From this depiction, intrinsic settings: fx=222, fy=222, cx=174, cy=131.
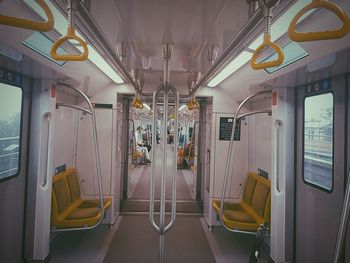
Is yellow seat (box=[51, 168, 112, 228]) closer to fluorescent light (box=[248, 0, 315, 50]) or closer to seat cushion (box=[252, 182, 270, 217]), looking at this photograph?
seat cushion (box=[252, 182, 270, 217])

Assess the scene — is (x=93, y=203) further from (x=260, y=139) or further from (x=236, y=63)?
(x=236, y=63)

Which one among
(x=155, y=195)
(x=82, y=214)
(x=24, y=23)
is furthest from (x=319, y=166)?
(x=155, y=195)

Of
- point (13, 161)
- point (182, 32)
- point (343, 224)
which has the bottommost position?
point (343, 224)

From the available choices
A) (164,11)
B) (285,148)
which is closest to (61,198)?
(164,11)

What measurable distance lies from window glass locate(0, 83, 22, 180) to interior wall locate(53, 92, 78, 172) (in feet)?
2.69

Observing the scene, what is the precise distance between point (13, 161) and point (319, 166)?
12.0ft

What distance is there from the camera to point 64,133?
3.87 m

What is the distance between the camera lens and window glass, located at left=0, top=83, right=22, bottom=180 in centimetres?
249

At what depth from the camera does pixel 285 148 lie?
2.96 meters

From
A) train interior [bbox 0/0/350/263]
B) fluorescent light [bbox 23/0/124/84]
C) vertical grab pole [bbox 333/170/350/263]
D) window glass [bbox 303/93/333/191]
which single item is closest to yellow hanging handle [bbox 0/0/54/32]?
train interior [bbox 0/0/350/263]

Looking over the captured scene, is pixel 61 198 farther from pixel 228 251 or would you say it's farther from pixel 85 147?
pixel 228 251

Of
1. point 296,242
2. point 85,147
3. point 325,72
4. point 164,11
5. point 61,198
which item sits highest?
point 164,11

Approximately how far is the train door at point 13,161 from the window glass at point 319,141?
363 centimetres

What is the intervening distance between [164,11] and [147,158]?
30.4 feet
